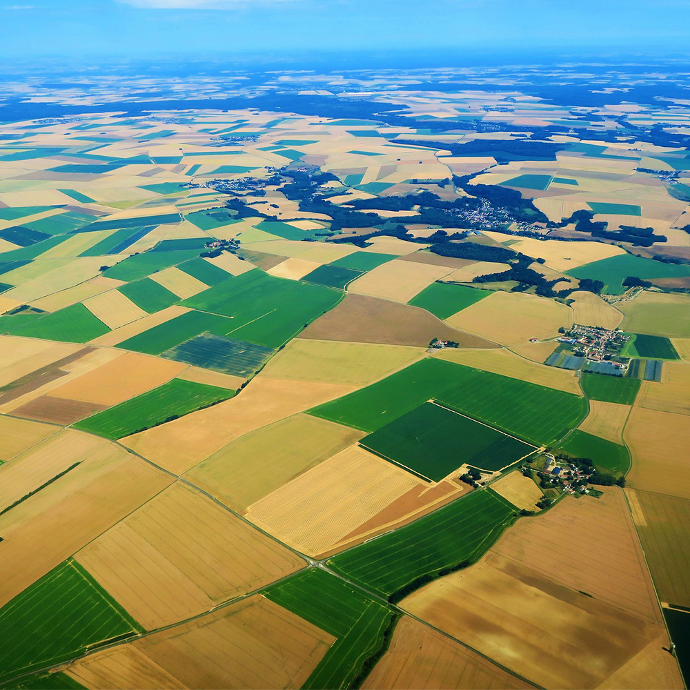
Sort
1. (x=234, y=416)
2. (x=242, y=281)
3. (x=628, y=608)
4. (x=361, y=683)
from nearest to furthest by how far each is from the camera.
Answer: (x=361, y=683) < (x=628, y=608) < (x=234, y=416) < (x=242, y=281)

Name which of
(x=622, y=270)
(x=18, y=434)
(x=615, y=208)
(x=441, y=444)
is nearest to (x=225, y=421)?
(x=18, y=434)

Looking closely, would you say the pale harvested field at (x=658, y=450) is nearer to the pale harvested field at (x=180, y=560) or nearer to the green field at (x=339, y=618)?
the green field at (x=339, y=618)

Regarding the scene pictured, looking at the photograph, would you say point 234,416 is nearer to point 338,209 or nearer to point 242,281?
point 242,281

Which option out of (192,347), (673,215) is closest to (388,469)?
(192,347)

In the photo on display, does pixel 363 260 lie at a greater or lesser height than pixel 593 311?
lesser

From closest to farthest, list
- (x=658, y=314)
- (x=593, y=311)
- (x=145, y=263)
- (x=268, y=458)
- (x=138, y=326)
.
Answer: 1. (x=268, y=458)
2. (x=658, y=314)
3. (x=138, y=326)
4. (x=593, y=311)
5. (x=145, y=263)

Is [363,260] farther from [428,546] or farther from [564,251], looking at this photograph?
[428,546]
